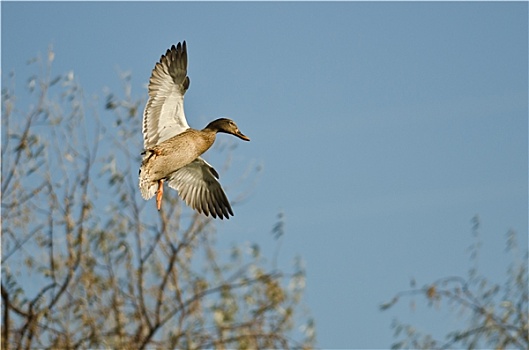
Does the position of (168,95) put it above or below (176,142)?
above

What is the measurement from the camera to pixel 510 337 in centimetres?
979

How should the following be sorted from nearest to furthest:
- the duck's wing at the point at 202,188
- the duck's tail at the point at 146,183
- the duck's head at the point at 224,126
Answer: the duck's tail at the point at 146,183 → the duck's head at the point at 224,126 → the duck's wing at the point at 202,188

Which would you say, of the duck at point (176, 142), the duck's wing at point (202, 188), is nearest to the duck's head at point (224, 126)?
the duck at point (176, 142)

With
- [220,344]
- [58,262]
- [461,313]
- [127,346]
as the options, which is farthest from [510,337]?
[58,262]

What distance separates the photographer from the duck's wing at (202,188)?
7.27m

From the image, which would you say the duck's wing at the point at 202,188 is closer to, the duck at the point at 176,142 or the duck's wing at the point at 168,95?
the duck at the point at 176,142

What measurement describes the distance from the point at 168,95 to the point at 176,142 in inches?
23.7

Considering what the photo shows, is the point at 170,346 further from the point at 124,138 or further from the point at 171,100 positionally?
the point at 171,100

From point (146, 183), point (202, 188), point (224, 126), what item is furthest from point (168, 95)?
point (146, 183)

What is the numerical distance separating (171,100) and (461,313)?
411 centimetres

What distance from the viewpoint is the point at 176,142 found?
6215 mm

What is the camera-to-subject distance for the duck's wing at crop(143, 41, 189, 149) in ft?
21.8

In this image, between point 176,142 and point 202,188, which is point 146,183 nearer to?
point 176,142

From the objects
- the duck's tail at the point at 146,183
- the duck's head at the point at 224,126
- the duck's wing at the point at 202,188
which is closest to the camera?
the duck's tail at the point at 146,183
